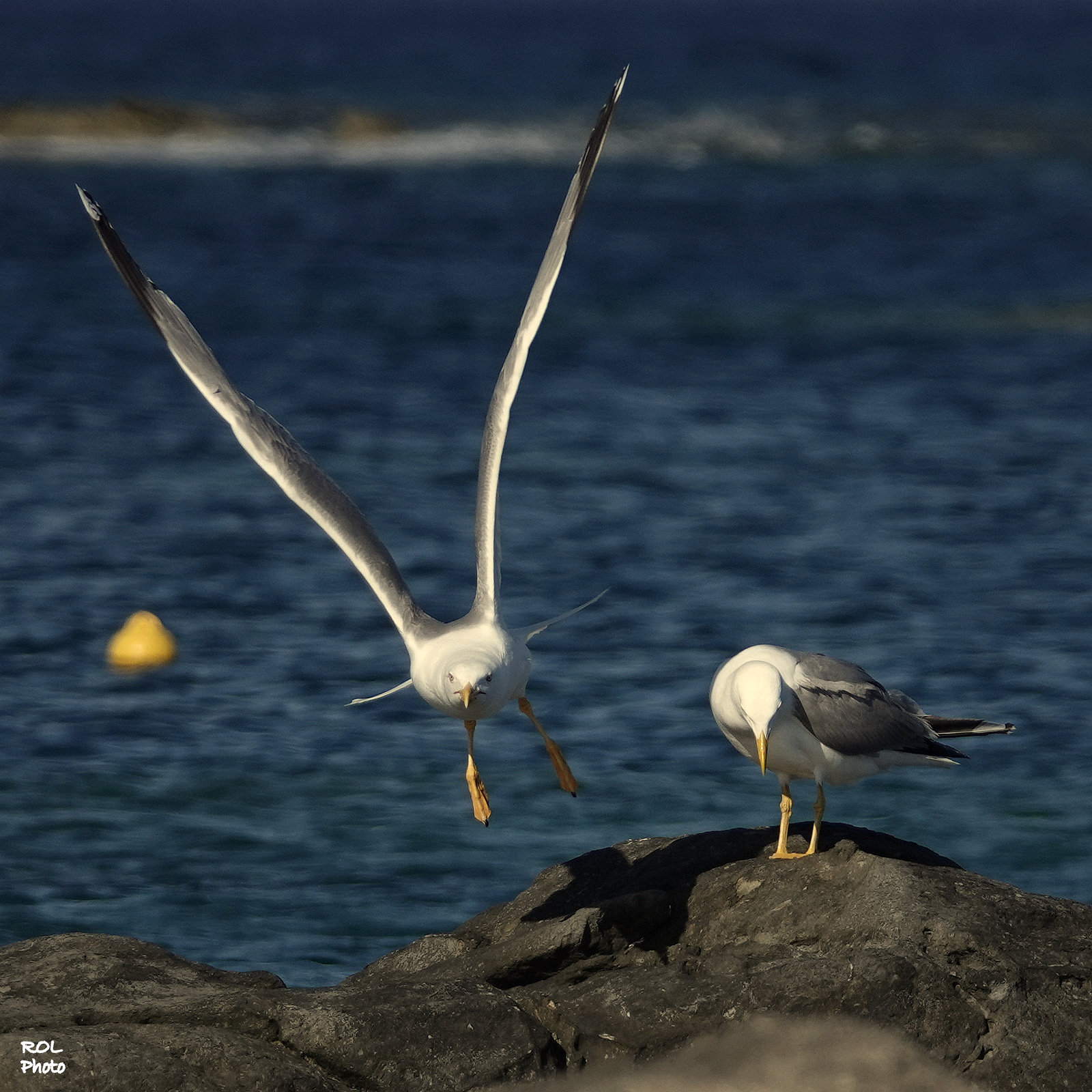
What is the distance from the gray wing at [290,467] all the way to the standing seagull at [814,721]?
197 centimetres

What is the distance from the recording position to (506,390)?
30.5 ft

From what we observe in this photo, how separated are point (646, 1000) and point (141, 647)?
29.4ft

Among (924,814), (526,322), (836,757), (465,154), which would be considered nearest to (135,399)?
(924,814)

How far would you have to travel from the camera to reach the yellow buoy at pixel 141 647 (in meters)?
15.2

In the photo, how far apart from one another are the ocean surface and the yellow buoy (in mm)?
206

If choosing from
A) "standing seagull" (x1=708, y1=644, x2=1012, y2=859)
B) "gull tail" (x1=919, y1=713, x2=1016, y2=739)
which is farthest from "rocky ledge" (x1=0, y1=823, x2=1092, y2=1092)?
"gull tail" (x1=919, y1=713, x2=1016, y2=739)

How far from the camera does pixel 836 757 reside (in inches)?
332

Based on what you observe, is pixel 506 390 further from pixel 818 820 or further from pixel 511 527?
pixel 511 527

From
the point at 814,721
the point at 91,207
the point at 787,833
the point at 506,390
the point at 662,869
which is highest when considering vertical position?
the point at 91,207

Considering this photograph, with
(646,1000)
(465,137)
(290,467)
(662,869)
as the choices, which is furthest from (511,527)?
(465,137)

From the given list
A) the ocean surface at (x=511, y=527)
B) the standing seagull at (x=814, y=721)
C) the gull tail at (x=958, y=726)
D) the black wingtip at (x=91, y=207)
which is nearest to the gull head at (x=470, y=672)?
the standing seagull at (x=814, y=721)

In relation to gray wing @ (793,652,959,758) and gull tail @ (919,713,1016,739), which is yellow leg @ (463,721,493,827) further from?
gull tail @ (919,713,1016,739)

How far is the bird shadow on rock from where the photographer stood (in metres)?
8.02

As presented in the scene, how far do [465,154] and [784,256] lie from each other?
20.2 meters
